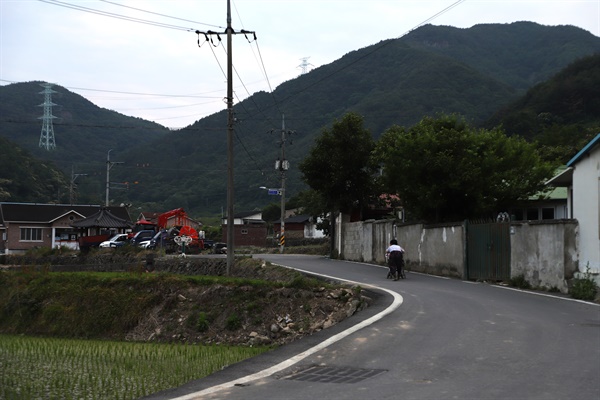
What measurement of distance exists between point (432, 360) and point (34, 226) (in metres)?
67.5

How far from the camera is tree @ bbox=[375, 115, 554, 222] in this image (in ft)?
98.3

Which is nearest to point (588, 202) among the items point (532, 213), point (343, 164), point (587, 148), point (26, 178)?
point (587, 148)

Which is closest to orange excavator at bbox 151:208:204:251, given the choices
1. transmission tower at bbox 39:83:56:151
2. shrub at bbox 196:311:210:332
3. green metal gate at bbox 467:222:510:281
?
green metal gate at bbox 467:222:510:281

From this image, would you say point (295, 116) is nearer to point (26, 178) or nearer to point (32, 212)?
point (26, 178)

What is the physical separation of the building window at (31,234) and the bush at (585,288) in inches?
2475

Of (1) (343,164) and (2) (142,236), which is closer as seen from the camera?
(1) (343,164)

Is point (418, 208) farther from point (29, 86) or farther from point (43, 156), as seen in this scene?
point (29, 86)

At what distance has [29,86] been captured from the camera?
161625 millimetres

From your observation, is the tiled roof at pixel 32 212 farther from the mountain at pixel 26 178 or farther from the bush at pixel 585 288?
the bush at pixel 585 288

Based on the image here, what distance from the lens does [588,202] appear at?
19.0 m

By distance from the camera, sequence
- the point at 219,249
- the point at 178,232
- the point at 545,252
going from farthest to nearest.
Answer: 1. the point at 219,249
2. the point at 178,232
3. the point at 545,252

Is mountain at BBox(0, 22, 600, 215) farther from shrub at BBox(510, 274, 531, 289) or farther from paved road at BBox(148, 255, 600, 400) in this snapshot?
paved road at BBox(148, 255, 600, 400)

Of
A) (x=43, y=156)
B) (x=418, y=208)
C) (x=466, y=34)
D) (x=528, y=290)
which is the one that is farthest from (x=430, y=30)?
(x=528, y=290)

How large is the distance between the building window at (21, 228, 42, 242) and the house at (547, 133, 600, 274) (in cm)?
6238
